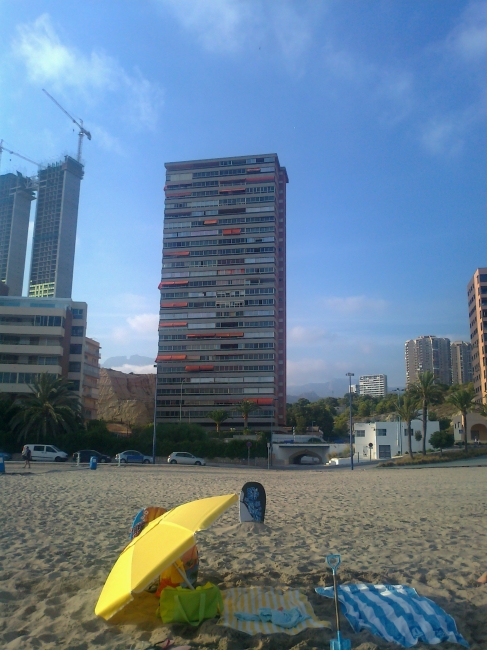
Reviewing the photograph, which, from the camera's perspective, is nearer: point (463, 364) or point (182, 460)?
point (182, 460)

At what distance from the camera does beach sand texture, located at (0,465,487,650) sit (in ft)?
18.4

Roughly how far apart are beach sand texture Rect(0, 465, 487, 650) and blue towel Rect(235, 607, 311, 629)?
0.81 ft

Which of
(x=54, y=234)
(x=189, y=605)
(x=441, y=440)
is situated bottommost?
(x=189, y=605)

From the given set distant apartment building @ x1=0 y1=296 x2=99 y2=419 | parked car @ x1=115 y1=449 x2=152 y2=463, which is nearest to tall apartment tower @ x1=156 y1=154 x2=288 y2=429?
distant apartment building @ x1=0 y1=296 x2=99 y2=419

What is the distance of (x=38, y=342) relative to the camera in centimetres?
6762

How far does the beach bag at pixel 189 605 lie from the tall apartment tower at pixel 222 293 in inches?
3696

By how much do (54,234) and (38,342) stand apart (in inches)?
4136

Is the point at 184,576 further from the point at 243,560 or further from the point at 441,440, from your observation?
the point at 441,440

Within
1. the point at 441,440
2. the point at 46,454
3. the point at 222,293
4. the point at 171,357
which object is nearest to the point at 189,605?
the point at 46,454

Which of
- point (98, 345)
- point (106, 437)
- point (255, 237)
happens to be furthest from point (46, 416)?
point (255, 237)

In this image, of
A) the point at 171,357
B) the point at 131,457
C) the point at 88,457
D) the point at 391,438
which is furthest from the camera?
the point at 171,357

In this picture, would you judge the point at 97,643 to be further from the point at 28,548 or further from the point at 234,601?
the point at 28,548

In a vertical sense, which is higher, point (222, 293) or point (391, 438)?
point (222, 293)

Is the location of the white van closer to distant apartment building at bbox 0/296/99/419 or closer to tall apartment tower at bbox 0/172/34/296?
distant apartment building at bbox 0/296/99/419
